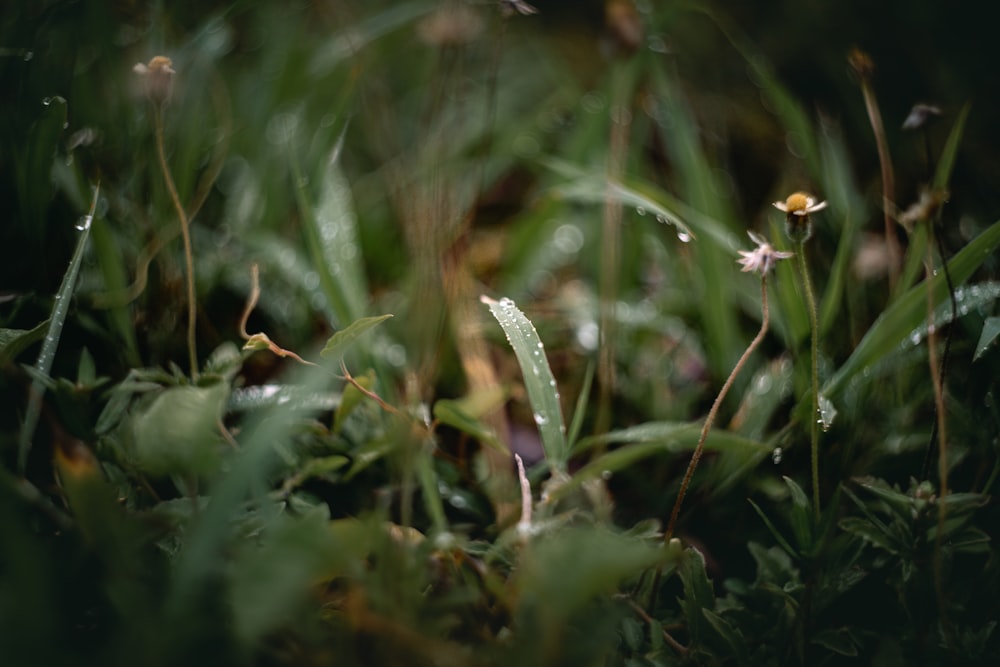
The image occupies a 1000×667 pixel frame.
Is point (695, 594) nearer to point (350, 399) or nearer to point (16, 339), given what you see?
point (350, 399)

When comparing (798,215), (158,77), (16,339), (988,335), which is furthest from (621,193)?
(16,339)

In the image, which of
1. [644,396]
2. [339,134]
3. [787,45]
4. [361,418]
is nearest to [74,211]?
[339,134]

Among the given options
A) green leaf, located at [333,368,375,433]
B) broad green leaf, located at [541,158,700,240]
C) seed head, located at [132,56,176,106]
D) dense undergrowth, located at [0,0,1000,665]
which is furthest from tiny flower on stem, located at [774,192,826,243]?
seed head, located at [132,56,176,106]

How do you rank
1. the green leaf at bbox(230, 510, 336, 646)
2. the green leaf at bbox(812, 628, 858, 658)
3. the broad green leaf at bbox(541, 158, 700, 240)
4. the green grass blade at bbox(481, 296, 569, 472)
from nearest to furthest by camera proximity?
A: 1. the green leaf at bbox(230, 510, 336, 646)
2. the green leaf at bbox(812, 628, 858, 658)
3. the green grass blade at bbox(481, 296, 569, 472)
4. the broad green leaf at bbox(541, 158, 700, 240)

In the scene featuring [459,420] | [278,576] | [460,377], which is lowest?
[460,377]

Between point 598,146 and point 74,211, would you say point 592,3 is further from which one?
point 74,211

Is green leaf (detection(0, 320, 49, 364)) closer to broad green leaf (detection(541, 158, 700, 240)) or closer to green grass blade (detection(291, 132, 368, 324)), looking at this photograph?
green grass blade (detection(291, 132, 368, 324))

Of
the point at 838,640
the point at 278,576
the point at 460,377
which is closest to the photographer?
Result: the point at 278,576

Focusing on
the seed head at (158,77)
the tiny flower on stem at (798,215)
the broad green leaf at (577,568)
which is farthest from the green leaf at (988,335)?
the seed head at (158,77)
